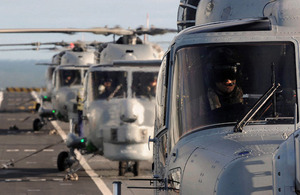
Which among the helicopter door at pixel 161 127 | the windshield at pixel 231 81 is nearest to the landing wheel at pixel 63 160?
the helicopter door at pixel 161 127

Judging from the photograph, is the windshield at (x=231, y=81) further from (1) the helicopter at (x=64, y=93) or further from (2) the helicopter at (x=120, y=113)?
(1) the helicopter at (x=64, y=93)

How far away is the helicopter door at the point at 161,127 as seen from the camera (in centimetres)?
840

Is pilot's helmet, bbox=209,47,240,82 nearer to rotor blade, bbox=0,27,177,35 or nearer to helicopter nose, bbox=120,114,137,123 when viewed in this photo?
helicopter nose, bbox=120,114,137,123

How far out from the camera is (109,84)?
1998 cm

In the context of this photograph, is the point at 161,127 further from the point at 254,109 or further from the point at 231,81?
the point at 254,109

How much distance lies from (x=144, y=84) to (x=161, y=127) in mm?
11439

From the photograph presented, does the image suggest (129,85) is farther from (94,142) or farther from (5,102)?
(5,102)

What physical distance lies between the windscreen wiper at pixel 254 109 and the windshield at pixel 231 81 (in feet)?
0.11

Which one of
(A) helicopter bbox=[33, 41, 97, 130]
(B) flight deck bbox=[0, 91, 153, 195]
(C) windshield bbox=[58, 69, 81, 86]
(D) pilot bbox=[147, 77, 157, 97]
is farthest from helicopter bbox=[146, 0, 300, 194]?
(C) windshield bbox=[58, 69, 81, 86]

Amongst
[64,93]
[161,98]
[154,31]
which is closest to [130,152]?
[154,31]

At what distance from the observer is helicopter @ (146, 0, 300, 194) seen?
270 inches

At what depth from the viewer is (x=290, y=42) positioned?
7.48 m

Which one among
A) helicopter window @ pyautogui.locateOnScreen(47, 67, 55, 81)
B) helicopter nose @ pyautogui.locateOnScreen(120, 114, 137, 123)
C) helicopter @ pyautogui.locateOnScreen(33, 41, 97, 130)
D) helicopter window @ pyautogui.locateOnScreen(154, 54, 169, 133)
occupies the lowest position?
helicopter window @ pyautogui.locateOnScreen(154, 54, 169, 133)

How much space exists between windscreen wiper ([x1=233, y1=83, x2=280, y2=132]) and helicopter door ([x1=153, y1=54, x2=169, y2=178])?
4.36 feet
